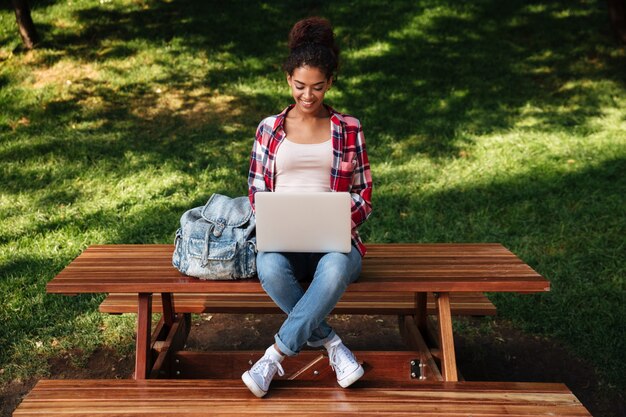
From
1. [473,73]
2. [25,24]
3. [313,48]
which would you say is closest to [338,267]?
[313,48]

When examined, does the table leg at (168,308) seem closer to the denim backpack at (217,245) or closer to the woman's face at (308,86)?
the denim backpack at (217,245)

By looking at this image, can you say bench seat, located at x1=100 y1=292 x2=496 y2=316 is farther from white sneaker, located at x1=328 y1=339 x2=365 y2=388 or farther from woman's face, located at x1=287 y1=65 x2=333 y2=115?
woman's face, located at x1=287 y1=65 x2=333 y2=115

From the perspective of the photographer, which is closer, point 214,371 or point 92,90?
point 214,371

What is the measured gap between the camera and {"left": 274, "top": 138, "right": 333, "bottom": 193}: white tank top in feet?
10.5

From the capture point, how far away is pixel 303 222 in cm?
289

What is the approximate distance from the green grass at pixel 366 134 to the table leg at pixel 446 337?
1269 millimetres

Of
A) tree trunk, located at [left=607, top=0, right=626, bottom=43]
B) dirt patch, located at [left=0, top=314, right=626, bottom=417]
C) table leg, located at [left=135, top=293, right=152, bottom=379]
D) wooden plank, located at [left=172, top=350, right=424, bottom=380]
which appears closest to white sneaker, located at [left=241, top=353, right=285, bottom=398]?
wooden plank, located at [left=172, top=350, right=424, bottom=380]

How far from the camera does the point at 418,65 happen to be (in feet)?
29.8

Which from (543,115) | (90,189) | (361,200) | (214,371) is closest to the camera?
(361,200)

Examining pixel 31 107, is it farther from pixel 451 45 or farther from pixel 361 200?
pixel 361 200

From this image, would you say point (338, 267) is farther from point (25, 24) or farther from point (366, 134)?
point (25, 24)

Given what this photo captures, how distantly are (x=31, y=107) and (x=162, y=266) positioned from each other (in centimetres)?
548

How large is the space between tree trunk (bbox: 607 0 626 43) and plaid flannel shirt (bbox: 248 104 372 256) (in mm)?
7615

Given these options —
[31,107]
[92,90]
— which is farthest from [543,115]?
[31,107]
